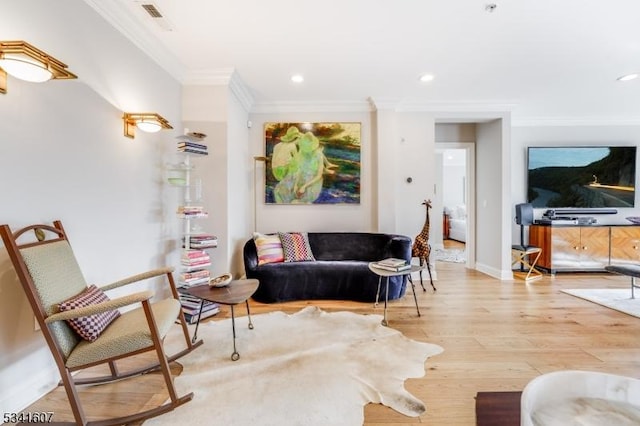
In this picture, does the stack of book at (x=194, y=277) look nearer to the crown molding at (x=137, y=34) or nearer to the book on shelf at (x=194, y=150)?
the book on shelf at (x=194, y=150)

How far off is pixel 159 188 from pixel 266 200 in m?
1.72

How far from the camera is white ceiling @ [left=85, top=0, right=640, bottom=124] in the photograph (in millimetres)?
2324

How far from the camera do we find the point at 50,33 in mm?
1830

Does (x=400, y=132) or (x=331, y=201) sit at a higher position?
(x=400, y=132)

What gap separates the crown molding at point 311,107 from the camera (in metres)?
4.41

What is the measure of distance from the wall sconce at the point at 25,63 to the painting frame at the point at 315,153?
2.99 m

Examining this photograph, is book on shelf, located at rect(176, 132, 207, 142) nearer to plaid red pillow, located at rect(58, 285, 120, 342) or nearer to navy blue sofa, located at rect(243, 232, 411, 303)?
navy blue sofa, located at rect(243, 232, 411, 303)

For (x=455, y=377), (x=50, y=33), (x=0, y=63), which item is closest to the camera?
(x=0, y=63)

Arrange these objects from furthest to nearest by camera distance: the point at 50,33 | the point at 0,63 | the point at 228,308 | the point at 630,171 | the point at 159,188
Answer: the point at 630,171 < the point at 228,308 < the point at 159,188 < the point at 50,33 < the point at 0,63

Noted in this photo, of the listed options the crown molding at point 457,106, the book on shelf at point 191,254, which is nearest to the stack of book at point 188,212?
the book on shelf at point 191,254

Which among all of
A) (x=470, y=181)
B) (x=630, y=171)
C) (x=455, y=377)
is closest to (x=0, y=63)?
(x=455, y=377)

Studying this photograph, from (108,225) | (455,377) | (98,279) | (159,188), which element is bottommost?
(455,377)

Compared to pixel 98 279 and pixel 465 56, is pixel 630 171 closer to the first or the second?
pixel 465 56

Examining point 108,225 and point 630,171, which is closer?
point 108,225
